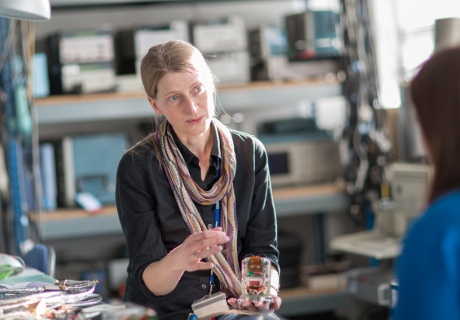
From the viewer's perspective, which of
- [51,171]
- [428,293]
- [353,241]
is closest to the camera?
[428,293]

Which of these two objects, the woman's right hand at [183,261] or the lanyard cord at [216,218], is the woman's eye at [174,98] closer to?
the lanyard cord at [216,218]

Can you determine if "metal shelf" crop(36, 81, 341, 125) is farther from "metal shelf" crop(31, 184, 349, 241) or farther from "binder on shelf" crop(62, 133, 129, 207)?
"metal shelf" crop(31, 184, 349, 241)

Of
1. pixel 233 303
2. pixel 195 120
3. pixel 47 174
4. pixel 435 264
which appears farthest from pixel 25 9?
pixel 47 174

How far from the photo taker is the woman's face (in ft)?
8.04

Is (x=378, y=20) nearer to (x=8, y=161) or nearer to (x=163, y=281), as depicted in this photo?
(x=8, y=161)

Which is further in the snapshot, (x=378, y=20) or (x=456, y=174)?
(x=378, y=20)

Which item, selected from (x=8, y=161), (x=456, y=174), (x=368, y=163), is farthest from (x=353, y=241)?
(x=456, y=174)

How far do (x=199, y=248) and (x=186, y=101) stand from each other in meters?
0.47

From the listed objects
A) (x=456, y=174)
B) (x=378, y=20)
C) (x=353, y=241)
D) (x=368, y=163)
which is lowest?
(x=353, y=241)

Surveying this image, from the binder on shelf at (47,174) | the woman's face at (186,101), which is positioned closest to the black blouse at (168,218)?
the woman's face at (186,101)

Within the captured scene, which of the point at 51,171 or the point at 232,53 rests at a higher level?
the point at 232,53

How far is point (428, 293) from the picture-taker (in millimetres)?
1341

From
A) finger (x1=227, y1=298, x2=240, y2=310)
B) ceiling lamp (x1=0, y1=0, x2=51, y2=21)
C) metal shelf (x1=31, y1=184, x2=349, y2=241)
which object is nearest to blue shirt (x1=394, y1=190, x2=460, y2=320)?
finger (x1=227, y1=298, x2=240, y2=310)

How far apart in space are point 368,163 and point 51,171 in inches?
65.1
